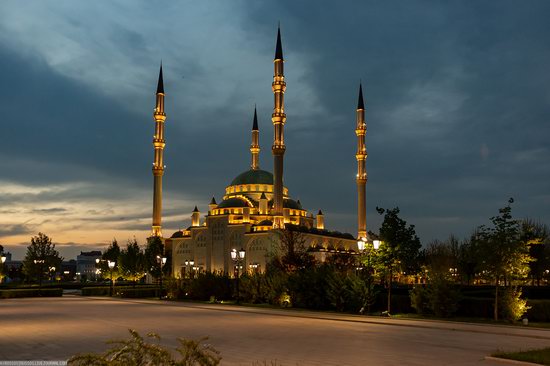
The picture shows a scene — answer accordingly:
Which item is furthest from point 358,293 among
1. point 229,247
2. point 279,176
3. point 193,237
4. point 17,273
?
point 17,273

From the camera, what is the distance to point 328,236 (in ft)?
314

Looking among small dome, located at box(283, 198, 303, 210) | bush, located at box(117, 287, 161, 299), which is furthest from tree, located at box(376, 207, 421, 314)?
small dome, located at box(283, 198, 303, 210)

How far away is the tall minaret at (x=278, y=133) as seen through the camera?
7588cm

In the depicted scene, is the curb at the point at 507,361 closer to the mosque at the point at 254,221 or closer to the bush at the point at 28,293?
the bush at the point at 28,293

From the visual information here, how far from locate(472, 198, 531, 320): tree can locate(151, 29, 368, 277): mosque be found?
5072 centimetres

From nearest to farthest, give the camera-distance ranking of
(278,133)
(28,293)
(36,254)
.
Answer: (28,293) → (36,254) → (278,133)

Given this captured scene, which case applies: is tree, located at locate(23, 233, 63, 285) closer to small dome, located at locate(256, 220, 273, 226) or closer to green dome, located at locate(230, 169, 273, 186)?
small dome, located at locate(256, 220, 273, 226)

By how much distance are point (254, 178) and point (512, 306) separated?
83690 millimetres

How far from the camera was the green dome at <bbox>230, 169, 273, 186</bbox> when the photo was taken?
348 feet

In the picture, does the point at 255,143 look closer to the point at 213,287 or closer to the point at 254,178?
the point at 254,178

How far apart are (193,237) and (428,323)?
75.6 meters

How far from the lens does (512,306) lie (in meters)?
24.2

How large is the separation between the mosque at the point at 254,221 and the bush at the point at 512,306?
170 ft

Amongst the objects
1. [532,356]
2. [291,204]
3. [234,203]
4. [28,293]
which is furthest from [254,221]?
[532,356]
